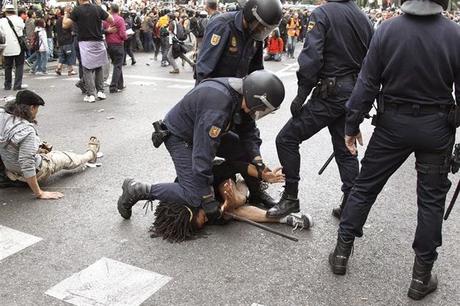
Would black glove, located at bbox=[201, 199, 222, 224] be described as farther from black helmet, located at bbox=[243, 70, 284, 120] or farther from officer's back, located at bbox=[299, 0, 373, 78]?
officer's back, located at bbox=[299, 0, 373, 78]

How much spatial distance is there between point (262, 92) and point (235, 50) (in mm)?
921

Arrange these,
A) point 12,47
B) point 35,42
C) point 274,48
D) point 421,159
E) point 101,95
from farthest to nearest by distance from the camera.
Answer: point 274,48 → point 35,42 → point 12,47 → point 101,95 → point 421,159

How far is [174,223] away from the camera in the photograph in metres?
3.93

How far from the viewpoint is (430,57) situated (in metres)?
2.95

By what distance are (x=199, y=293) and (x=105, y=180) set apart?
2.38 metres

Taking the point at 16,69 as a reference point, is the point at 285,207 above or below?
above

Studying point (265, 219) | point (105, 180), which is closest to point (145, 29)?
point (105, 180)

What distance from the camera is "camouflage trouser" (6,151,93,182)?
4863 millimetres

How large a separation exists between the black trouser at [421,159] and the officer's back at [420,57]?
139mm

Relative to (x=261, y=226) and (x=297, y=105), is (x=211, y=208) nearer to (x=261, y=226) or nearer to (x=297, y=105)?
(x=261, y=226)

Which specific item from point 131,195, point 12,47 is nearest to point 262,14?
point 131,195

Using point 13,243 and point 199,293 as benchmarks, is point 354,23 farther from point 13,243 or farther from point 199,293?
point 13,243

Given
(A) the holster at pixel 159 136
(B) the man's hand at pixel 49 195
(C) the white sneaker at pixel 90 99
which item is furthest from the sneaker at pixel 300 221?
(C) the white sneaker at pixel 90 99

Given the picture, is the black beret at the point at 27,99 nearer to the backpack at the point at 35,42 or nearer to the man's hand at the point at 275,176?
the man's hand at the point at 275,176
